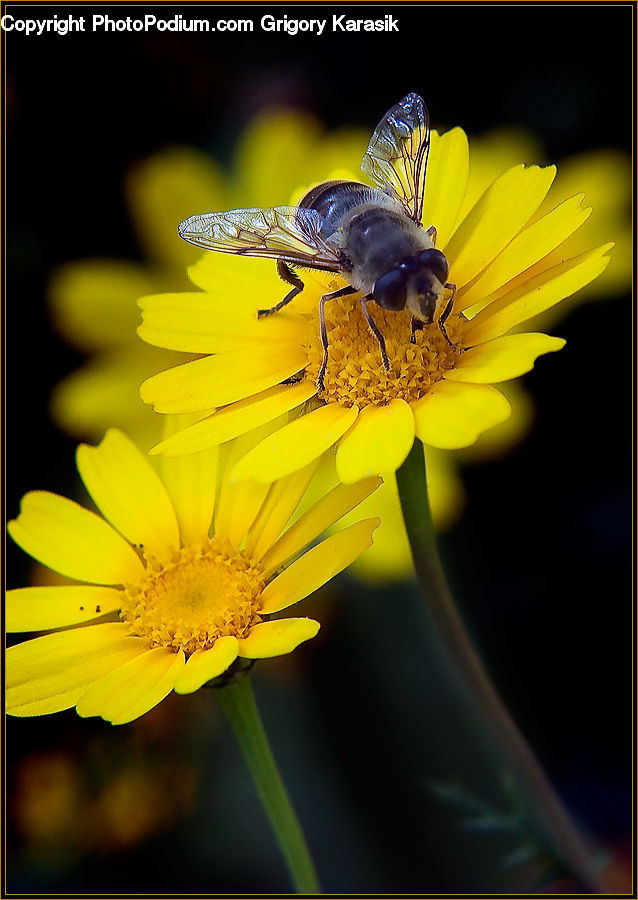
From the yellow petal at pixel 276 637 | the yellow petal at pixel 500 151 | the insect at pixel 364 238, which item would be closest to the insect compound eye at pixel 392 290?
the insect at pixel 364 238

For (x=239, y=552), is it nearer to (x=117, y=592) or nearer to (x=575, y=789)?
(x=117, y=592)

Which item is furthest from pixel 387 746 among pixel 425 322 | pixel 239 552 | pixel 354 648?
pixel 425 322

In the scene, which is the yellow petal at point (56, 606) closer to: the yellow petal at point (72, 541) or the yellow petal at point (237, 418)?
the yellow petal at point (72, 541)

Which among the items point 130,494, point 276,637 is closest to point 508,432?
point 130,494

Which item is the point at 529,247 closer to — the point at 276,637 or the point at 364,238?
the point at 364,238

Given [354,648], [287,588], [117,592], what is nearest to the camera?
[287,588]

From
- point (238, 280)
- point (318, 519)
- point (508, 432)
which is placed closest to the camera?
point (318, 519)
